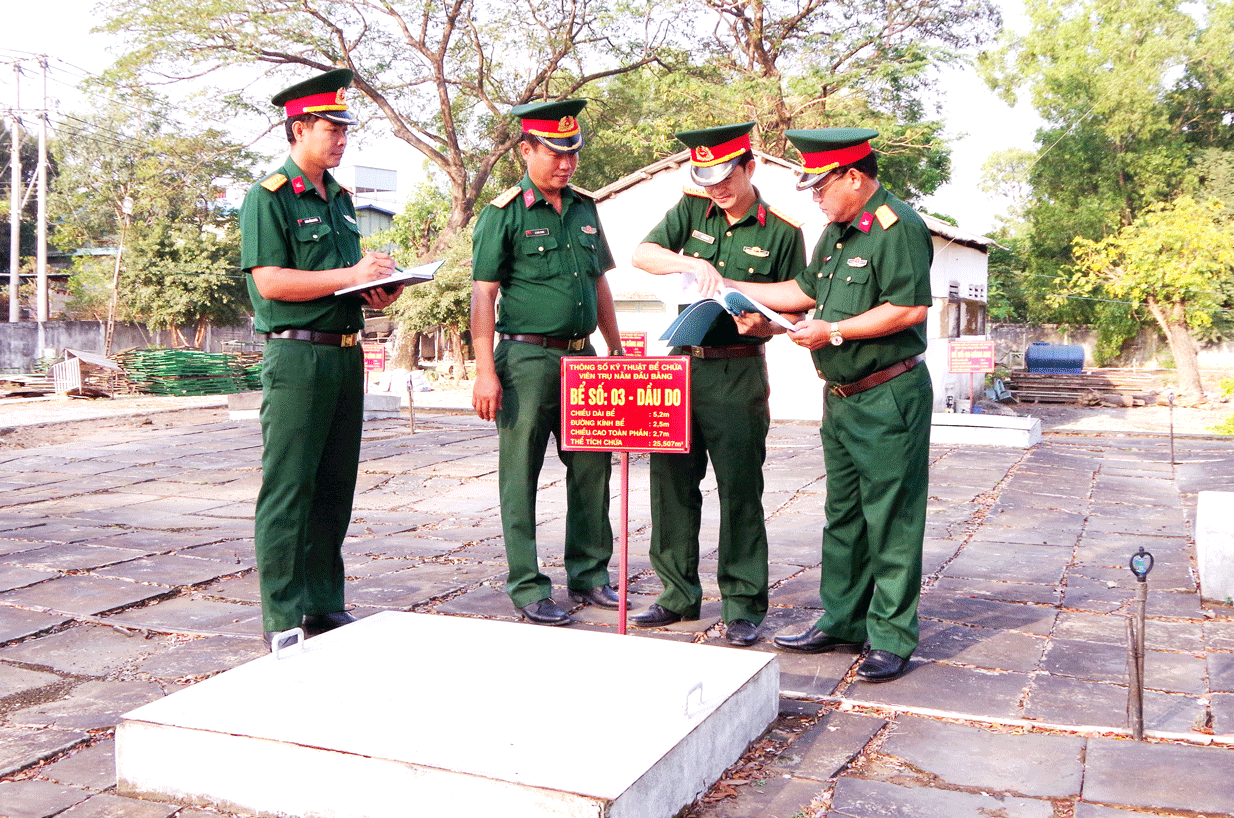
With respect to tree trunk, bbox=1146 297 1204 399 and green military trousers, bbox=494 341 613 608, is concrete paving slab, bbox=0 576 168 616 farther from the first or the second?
tree trunk, bbox=1146 297 1204 399

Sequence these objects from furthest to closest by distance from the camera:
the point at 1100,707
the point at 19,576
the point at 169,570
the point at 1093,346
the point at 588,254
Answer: the point at 1093,346
the point at 169,570
the point at 19,576
the point at 588,254
the point at 1100,707

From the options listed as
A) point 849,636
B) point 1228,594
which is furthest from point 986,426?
point 849,636

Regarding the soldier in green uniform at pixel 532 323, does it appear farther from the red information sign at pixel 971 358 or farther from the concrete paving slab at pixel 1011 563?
the red information sign at pixel 971 358

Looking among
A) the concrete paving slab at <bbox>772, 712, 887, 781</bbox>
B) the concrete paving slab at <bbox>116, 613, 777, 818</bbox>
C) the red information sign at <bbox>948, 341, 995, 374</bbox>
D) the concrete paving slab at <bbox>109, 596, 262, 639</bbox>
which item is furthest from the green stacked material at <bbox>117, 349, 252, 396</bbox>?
the concrete paving slab at <bbox>772, 712, 887, 781</bbox>

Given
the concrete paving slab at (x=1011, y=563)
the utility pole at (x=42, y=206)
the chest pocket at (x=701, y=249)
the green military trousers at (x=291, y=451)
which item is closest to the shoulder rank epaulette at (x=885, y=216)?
the chest pocket at (x=701, y=249)

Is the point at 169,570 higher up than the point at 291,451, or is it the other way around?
the point at 291,451

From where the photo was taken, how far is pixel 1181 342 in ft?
96.3

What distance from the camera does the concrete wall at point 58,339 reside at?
26641 mm

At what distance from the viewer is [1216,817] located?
104 inches

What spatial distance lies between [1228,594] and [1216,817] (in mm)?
2458

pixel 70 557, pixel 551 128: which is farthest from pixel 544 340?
pixel 70 557

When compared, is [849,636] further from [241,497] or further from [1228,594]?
[241,497]

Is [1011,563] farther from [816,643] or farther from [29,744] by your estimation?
[29,744]

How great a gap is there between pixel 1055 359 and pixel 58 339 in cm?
2762
